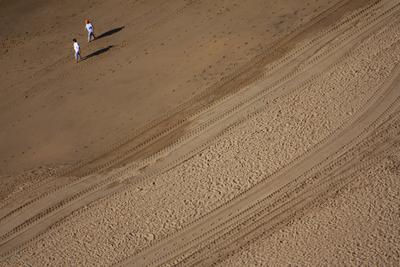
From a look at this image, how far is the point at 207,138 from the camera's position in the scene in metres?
20.1

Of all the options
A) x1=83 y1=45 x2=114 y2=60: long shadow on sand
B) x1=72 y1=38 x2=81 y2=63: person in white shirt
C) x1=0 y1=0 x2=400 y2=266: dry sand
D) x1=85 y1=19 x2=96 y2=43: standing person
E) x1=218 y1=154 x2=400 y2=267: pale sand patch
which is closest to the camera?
x1=218 y1=154 x2=400 y2=267: pale sand patch

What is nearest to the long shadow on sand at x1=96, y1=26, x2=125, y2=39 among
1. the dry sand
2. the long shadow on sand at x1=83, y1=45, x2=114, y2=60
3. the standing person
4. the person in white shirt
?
the dry sand

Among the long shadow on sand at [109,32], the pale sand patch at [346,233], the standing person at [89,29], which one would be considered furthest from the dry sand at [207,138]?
the standing person at [89,29]

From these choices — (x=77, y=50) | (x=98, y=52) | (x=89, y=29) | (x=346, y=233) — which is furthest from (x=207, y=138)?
(x=89, y=29)

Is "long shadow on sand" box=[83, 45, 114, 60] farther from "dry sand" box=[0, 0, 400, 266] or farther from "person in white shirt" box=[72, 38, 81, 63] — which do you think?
"person in white shirt" box=[72, 38, 81, 63]

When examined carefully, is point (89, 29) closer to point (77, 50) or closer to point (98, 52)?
point (98, 52)

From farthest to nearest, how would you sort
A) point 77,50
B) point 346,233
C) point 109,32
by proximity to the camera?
point 109,32
point 77,50
point 346,233

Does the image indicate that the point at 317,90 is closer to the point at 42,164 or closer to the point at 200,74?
the point at 200,74

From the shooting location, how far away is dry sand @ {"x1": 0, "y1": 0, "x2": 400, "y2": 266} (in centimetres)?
1725

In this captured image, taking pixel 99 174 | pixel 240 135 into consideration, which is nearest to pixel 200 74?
pixel 240 135

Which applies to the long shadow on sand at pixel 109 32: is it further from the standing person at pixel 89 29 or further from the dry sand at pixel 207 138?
the standing person at pixel 89 29

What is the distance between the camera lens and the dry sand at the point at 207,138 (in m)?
17.2

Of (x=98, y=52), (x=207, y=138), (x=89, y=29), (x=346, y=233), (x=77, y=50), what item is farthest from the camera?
(x=89, y=29)

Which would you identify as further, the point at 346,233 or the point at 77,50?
the point at 77,50
